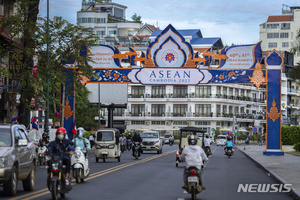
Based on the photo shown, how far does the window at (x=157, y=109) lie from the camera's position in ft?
419

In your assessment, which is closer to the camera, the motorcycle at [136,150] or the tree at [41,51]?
the tree at [41,51]

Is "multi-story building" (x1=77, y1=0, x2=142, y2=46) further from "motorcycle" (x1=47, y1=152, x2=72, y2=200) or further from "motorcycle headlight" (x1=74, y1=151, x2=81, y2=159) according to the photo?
"motorcycle" (x1=47, y1=152, x2=72, y2=200)

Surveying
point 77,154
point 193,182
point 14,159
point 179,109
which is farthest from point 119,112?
point 193,182

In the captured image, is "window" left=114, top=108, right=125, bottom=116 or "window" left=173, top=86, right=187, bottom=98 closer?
"window" left=173, top=86, right=187, bottom=98

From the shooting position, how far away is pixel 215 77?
136 feet

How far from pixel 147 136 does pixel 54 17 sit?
1472 centimetres

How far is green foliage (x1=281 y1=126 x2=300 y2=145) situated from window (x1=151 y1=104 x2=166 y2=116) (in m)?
38.2

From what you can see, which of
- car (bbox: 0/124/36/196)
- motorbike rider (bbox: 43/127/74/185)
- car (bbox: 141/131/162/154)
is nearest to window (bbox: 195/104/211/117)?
car (bbox: 141/131/162/154)

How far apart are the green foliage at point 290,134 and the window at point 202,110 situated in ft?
111

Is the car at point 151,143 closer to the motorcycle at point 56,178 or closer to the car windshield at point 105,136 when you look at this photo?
the car windshield at point 105,136

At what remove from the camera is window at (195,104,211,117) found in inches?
4968

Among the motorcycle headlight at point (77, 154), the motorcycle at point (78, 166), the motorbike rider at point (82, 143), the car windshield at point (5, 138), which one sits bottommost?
the motorcycle at point (78, 166)

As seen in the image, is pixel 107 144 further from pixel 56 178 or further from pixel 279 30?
pixel 279 30

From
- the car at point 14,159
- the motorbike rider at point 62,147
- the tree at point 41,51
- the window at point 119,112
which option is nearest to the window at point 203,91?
the window at point 119,112
